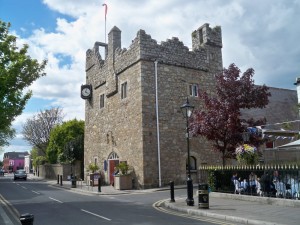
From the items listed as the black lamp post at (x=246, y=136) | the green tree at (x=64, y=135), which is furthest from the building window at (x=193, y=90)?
the green tree at (x=64, y=135)

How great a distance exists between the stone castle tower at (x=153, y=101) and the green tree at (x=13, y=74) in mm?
7939

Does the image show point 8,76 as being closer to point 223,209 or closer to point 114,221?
point 114,221

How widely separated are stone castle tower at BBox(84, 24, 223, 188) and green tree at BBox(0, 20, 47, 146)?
7939 mm

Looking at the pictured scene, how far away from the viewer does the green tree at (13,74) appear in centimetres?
1609

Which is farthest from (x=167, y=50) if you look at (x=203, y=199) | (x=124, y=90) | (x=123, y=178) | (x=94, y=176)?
(x=203, y=199)

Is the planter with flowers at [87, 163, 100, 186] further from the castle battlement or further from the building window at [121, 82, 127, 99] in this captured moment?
the castle battlement

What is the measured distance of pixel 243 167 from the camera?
14.8m

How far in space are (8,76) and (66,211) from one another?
7193mm

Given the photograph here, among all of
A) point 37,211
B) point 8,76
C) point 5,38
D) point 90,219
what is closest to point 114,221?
point 90,219

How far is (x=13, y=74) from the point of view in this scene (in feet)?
53.3

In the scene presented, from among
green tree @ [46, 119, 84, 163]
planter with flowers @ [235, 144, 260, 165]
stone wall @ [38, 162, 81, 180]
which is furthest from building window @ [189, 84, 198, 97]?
stone wall @ [38, 162, 81, 180]

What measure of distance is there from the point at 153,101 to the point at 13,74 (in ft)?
32.8

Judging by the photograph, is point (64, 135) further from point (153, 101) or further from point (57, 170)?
point (153, 101)

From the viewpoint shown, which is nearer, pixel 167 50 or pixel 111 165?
pixel 167 50
